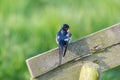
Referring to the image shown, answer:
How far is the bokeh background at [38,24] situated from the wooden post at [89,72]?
0.90m

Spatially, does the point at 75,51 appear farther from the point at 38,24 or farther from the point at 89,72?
the point at 38,24

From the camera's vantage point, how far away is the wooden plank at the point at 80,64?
1.38 meters

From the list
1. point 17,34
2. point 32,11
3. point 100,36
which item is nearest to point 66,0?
point 32,11

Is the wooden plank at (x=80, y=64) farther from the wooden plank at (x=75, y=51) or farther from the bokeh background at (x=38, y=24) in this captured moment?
the bokeh background at (x=38, y=24)

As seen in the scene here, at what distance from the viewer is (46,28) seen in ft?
7.56

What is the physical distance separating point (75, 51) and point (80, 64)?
5 centimetres

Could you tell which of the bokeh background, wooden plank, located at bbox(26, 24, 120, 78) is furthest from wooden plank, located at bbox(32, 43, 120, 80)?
the bokeh background

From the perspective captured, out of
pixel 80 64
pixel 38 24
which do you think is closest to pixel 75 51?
pixel 80 64

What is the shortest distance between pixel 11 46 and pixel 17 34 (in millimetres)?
78

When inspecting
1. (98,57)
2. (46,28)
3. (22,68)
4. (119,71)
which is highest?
(98,57)

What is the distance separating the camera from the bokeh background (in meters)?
2.28

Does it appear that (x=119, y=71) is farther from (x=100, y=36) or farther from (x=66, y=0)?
(x=100, y=36)

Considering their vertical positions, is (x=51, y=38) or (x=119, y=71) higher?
(x=51, y=38)

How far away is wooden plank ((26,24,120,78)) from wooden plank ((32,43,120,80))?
19 mm
